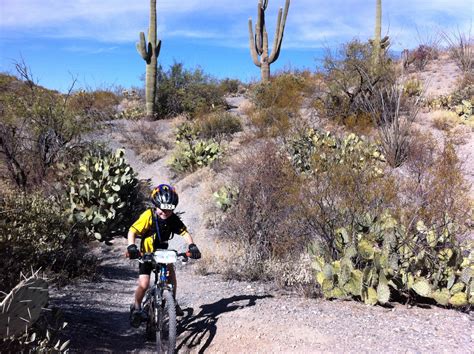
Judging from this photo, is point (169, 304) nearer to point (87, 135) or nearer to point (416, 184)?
point (416, 184)

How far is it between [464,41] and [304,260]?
1767cm

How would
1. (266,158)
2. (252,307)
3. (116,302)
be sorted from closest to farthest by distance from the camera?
(252,307), (116,302), (266,158)

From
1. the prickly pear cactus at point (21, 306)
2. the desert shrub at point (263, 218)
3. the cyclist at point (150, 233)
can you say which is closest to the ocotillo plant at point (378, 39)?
the desert shrub at point (263, 218)

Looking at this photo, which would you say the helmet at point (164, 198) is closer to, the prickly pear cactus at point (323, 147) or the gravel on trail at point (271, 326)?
the gravel on trail at point (271, 326)

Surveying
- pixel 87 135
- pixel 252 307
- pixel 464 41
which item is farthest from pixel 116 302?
pixel 464 41

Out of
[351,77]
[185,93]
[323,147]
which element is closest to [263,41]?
[185,93]

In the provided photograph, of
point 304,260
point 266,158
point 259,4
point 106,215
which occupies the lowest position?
point 304,260

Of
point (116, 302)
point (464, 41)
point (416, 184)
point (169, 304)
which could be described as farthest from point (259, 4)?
point (169, 304)

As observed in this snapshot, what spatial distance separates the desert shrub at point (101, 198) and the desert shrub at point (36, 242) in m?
1.06

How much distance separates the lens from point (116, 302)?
6871 millimetres

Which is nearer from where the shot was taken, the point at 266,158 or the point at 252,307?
the point at 252,307

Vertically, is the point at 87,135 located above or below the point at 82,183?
above

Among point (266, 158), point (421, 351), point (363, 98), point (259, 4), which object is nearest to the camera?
point (421, 351)

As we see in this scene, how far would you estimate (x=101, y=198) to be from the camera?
32.4ft
